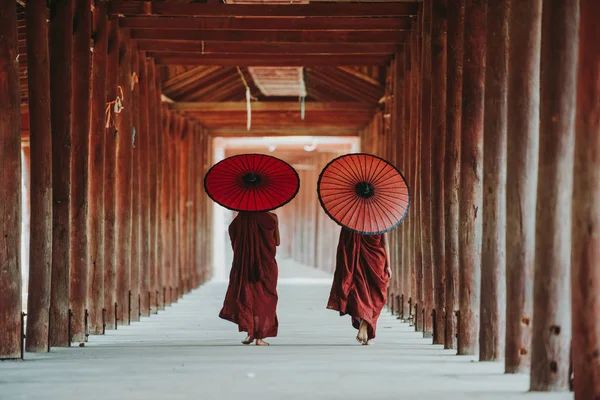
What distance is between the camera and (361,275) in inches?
382

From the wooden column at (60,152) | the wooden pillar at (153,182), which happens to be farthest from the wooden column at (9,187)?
the wooden pillar at (153,182)

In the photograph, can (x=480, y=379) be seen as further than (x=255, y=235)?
No

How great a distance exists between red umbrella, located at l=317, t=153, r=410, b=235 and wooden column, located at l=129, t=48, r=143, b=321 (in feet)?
15.1

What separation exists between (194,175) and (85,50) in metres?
11.2

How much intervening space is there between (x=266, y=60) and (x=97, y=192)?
5131 mm

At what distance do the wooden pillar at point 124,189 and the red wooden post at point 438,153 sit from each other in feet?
13.6

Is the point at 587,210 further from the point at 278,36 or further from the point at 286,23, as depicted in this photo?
the point at 278,36

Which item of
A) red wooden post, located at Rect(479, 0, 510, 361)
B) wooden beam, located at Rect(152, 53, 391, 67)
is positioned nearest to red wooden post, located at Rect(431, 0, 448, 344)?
red wooden post, located at Rect(479, 0, 510, 361)

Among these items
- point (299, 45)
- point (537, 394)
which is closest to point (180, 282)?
point (299, 45)

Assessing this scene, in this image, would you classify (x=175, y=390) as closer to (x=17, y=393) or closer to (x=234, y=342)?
(x=17, y=393)

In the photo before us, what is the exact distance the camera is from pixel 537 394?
19.9ft

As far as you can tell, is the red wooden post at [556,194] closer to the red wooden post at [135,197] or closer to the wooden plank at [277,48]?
the red wooden post at [135,197]

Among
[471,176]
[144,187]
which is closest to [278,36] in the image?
[144,187]

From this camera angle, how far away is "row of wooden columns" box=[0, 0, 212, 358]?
792cm
